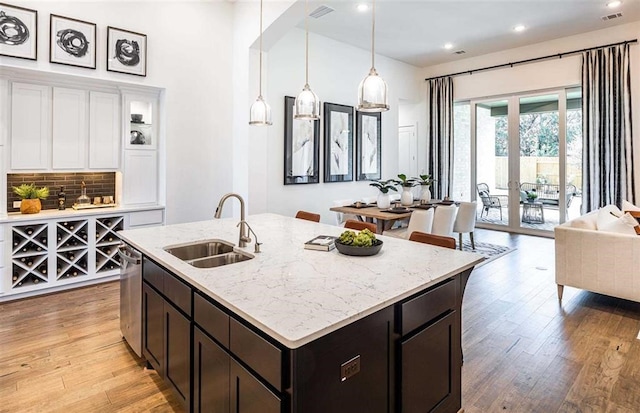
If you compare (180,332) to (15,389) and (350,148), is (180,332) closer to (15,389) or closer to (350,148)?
(15,389)

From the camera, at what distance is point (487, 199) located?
8.17m

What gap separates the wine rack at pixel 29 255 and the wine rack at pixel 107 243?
0.50 metres

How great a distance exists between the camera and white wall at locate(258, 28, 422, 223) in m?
5.81

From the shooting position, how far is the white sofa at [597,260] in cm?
340

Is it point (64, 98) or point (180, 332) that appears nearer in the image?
point (180, 332)

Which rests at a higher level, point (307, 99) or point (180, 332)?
point (307, 99)

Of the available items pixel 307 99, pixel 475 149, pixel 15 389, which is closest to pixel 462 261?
pixel 307 99

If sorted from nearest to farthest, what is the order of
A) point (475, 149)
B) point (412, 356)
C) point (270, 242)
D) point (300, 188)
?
point (412, 356)
point (270, 242)
point (300, 188)
point (475, 149)

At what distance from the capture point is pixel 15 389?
2.37 metres

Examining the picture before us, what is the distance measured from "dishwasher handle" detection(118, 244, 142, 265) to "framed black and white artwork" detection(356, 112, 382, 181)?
194 inches

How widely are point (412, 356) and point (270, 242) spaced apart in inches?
49.0

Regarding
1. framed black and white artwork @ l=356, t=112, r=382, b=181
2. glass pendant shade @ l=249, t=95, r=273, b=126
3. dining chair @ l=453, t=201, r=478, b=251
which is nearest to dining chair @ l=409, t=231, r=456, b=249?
glass pendant shade @ l=249, t=95, r=273, b=126

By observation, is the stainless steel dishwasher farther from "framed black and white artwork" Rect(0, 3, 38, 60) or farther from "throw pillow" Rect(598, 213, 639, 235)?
"throw pillow" Rect(598, 213, 639, 235)

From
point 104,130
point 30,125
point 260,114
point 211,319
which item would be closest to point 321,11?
point 260,114
